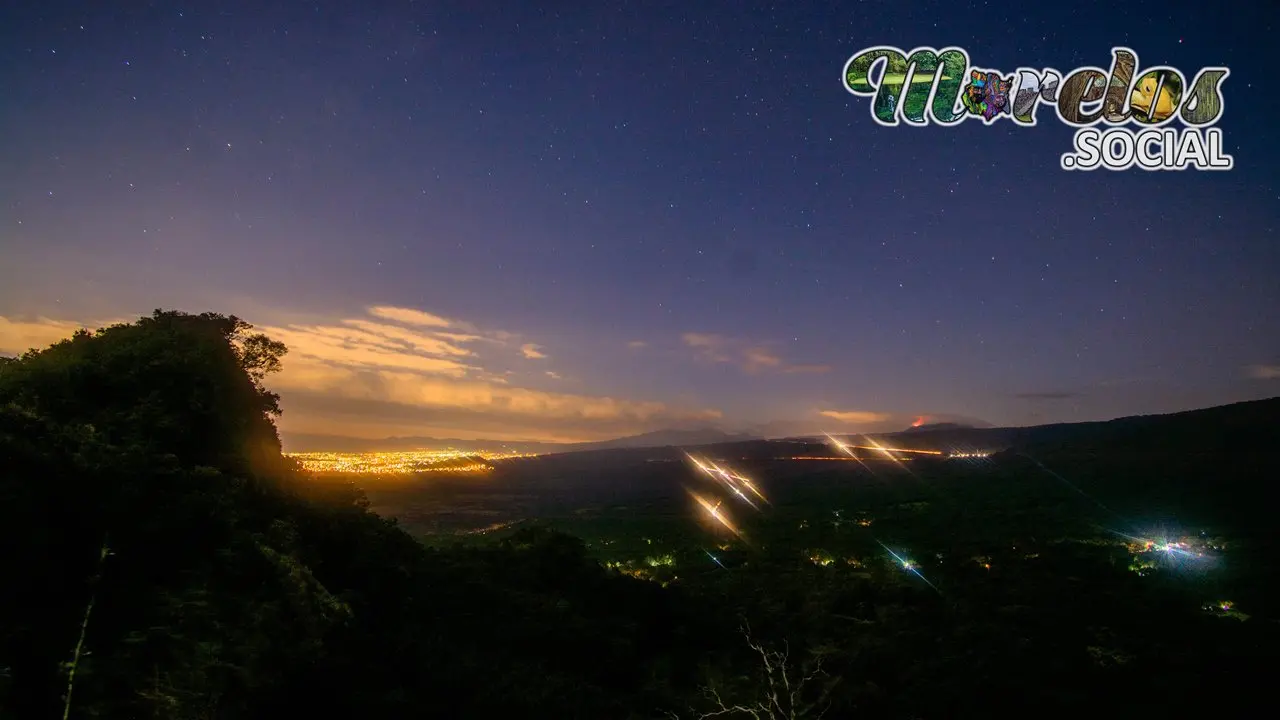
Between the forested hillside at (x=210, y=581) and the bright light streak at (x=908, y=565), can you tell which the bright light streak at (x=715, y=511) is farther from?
the forested hillside at (x=210, y=581)

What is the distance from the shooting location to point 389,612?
21141mm

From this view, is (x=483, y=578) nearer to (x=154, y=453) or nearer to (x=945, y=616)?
(x=154, y=453)

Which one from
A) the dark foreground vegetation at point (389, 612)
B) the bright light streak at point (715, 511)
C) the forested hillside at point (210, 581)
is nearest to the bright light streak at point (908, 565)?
the dark foreground vegetation at point (389, 612)

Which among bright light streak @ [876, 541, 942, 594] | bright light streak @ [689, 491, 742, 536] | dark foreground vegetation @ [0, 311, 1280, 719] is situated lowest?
bright light streak @ [689, 491, 742, 536]

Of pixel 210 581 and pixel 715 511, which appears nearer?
pixel 210 581

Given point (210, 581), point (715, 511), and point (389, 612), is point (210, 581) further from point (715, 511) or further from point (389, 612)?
point (715, 511)

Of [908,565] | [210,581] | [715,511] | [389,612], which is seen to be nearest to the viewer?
[210,581]

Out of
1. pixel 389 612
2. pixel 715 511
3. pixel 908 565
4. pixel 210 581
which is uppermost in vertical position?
pixel 210 581

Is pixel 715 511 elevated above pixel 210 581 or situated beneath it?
situated beneath

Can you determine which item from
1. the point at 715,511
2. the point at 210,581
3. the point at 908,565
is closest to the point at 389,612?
the point at 210,581

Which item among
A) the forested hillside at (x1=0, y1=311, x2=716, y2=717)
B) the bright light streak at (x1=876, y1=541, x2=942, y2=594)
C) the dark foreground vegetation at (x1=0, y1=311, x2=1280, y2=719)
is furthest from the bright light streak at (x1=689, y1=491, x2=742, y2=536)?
the forested hillside at (x1=0, y1=311, x2=716, y2=717)

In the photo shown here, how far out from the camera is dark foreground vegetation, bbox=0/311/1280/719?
40.3 feet

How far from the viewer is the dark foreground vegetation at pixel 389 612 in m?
12.3

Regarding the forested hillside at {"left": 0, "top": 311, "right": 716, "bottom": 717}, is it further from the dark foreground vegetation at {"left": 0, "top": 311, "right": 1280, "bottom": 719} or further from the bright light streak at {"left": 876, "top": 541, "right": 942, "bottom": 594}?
the bright light streak at {"left": 876, "top": 541, "right": 942, "bottom": 594}
